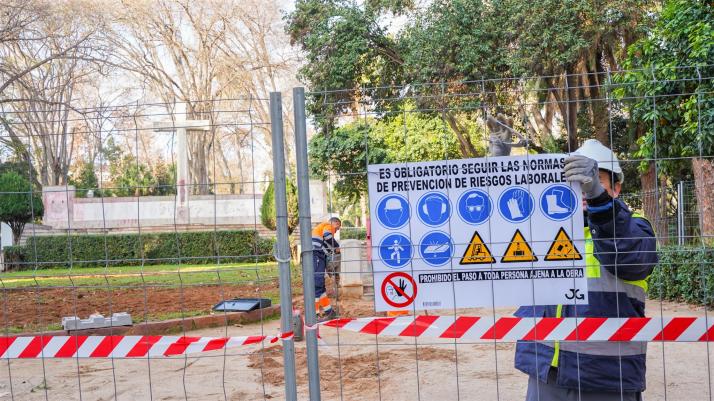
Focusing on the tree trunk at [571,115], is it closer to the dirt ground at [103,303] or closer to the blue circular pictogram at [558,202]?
the blue circular pictogram at [558,202]

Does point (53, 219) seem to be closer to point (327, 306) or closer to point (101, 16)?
point (327, 306)

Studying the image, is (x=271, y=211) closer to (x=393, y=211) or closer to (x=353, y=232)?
(x=393, y=211)

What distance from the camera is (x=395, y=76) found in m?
23.8

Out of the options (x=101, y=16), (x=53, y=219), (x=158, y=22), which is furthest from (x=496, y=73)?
(x=158, y=22)

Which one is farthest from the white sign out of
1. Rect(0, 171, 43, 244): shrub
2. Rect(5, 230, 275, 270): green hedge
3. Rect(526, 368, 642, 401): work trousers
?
Rect(0, 171, 43, 244): shrub

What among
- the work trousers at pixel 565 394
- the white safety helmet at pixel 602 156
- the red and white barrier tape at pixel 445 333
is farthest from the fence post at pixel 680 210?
the work trousers at pixel 565 394

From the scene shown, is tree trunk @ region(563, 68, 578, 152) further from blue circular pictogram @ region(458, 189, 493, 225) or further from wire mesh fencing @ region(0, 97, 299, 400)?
wire mesh fencing @ region(0, 97, 299, 400)

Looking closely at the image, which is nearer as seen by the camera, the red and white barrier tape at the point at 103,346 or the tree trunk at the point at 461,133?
the red and white barrier tape at the point at 103,346

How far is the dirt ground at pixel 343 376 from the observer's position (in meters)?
6.81

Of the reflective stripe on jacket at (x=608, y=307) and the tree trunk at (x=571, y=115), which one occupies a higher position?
the tree trunk at (x=571, y=115)

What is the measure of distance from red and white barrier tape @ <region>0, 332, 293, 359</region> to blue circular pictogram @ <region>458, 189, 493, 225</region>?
1521 mm

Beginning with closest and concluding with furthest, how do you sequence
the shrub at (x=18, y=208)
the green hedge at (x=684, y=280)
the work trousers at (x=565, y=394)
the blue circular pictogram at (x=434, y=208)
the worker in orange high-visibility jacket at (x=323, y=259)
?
the work trousers at (x=565, y=394) < the blue circular pictogram at (x=434, y=208) < the shrub at (x=18, y=208) < the green hedge at (x=684, y=280) < the worker in orange high-visibility jacket at (x=323, y=259)

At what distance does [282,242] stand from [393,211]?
0.61 meters

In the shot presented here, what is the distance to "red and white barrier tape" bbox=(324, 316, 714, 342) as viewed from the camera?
3428 mm
